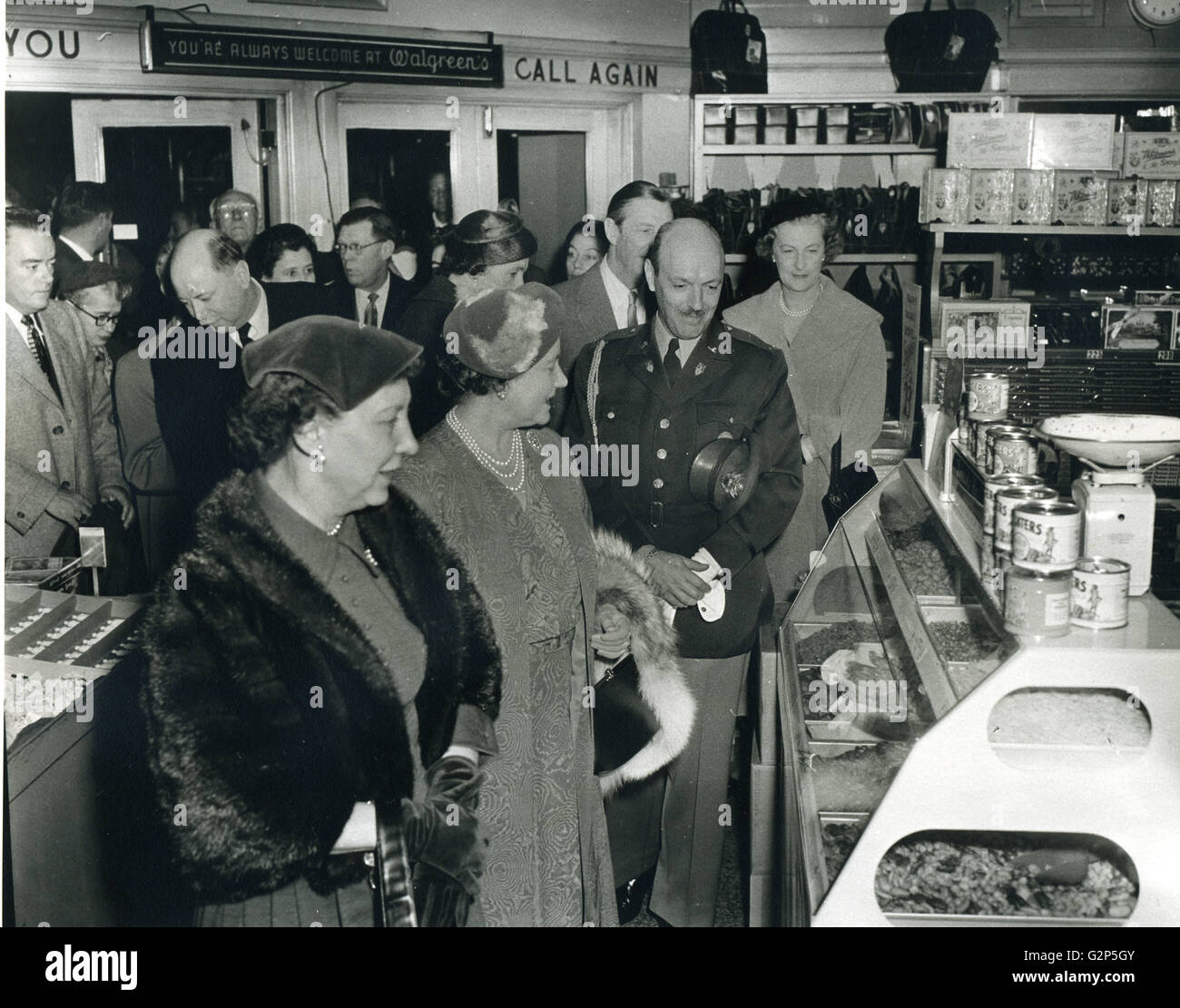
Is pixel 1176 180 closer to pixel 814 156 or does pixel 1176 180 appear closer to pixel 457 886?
pixel 814 156

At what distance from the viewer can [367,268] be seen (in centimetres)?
464

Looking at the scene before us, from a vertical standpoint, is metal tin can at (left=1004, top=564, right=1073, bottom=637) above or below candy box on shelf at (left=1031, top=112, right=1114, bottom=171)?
below

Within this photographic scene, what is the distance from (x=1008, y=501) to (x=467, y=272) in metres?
2.21

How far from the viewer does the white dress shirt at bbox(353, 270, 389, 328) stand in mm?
4613

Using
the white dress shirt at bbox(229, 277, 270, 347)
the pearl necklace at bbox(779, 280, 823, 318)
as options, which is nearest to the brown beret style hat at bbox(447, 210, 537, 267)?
the white dress shirt at bbox(229, 277, 270, 347)

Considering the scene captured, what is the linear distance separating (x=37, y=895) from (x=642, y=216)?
2478 millimetres

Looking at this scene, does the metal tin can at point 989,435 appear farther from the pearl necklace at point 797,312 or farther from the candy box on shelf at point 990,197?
the candy box on shelf at point 990,197

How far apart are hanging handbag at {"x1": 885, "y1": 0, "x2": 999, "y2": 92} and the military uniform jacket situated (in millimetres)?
2427

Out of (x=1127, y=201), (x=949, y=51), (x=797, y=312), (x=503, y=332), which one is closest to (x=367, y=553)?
(x=503, y=332)

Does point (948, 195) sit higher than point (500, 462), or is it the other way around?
point (948, 195)

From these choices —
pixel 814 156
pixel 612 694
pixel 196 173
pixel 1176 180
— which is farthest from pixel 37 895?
pixel 814 156

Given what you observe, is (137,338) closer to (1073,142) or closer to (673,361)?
(673,361)
